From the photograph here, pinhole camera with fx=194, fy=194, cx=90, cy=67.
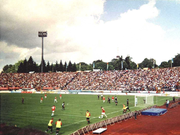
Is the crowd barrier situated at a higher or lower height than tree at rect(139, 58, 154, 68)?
lower

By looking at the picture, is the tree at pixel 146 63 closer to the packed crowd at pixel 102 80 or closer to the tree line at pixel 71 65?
the tree line at pixel 71 65

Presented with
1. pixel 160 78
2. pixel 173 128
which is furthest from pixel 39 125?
pixel 160 78

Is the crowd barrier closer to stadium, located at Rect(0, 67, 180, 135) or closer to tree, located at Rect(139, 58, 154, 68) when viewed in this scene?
stadium, located at Rect(0, 67, 180, 135)

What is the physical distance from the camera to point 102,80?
77562mm

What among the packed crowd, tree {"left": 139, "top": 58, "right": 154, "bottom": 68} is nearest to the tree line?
tree {"left": 139, "top": 58, "right": 154, "bottom": 68}

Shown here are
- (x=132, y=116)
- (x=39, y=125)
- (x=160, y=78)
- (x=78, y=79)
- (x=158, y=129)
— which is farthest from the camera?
(x=78, y=79)

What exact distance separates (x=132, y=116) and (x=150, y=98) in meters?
18.2

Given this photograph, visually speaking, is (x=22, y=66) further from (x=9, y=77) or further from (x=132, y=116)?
(x=132, y=116)

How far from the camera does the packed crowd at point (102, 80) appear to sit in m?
64.1

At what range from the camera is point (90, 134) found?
1870 cm

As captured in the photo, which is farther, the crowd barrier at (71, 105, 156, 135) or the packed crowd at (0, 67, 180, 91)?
the packed crowd at (0, 67, 180, 91)

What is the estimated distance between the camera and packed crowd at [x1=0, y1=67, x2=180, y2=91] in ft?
210

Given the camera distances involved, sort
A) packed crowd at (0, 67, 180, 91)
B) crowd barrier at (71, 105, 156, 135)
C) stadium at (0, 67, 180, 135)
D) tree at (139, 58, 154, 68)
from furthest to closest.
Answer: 1. tree at (139, 58, 154, 68)
2. packed crowd at (0, 67, 180, 91)
3. stadium at (0, 67, 180, 135)
4. crowd barrier at (71, 105, 156, 135)

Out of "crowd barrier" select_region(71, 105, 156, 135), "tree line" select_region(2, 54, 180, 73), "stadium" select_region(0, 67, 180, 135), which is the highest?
"tree line" select_region(2, 54, 180, 73)
